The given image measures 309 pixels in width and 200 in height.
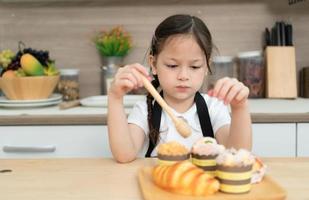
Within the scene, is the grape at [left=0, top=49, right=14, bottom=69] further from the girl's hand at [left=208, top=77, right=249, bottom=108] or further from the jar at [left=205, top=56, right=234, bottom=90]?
the girl's hand at [left=208, top=77, right=249, bottom=108]

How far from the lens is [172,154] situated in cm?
90

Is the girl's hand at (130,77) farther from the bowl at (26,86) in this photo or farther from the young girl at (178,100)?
the bowl at (26,86)

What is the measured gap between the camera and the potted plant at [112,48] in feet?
7.16

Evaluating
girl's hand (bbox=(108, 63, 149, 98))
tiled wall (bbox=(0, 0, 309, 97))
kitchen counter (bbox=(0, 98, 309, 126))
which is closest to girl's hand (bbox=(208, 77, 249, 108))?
girl's hand (bbox=(108, 63, 149, 98))

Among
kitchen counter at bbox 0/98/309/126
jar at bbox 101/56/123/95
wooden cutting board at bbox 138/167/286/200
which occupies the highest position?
jar at bbox 101/56/123/95

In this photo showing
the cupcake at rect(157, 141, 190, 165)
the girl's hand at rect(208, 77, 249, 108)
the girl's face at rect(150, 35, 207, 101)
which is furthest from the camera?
the girl's face at rect(150, 35, 207, 101)

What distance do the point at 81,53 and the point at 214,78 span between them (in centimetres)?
62

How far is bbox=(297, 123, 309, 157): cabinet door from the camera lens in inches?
68.7

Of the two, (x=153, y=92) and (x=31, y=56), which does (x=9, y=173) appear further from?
(x=31, y=56)

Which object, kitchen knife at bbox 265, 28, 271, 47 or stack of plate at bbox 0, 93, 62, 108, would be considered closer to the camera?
stack of plate at bbox 0, 93, 62, 108

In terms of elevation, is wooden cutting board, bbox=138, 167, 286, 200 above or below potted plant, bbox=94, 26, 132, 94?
below

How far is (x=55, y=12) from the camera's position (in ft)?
7.48

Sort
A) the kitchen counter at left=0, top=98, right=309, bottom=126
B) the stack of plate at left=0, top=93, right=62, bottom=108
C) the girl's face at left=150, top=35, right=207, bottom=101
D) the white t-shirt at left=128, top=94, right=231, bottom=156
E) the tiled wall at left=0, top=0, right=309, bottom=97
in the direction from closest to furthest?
1. the girl's face at left=150, top=35, right=207, bottom=101
2. the white t-shirt at left=128, top=94, right=231, bottom=156
3. the kitchen counter at left=0, top=98, right=309, bottom=126
4. the stack of plate at left=0, top=93, right=62, bottom=108
5. the tiled wall at left=0, top=0, right=309, bottom=97

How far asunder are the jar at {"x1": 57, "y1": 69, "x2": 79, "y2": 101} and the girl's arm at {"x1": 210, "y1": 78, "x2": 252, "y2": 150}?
1046mm
